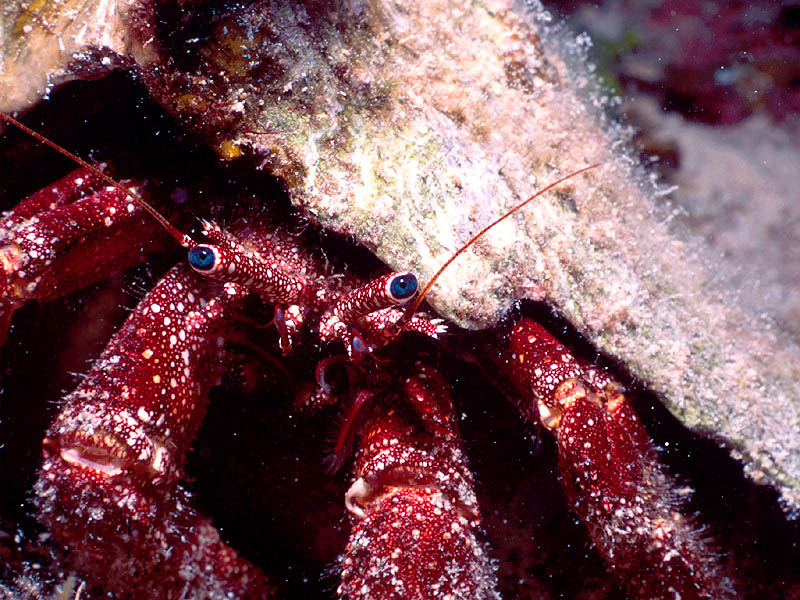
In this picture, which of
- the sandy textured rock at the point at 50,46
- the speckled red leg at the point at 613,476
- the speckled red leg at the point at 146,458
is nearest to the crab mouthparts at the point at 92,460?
the speckled red leg at the point at 146,458

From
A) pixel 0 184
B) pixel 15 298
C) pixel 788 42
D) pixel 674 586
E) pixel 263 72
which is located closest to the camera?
pixel 263 72

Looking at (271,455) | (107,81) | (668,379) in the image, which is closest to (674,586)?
(668,379)

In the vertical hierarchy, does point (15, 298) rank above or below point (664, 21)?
below

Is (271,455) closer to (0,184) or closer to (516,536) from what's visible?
(516,536)

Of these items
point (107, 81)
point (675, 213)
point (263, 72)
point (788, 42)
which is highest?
point (788, 42)

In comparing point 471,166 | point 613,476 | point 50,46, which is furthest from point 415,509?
point 50,46

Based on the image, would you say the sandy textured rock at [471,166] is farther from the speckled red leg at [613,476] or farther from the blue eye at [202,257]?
the blue eye at [202,257]

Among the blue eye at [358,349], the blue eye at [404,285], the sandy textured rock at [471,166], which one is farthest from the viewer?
the blue eye at [358,349]
